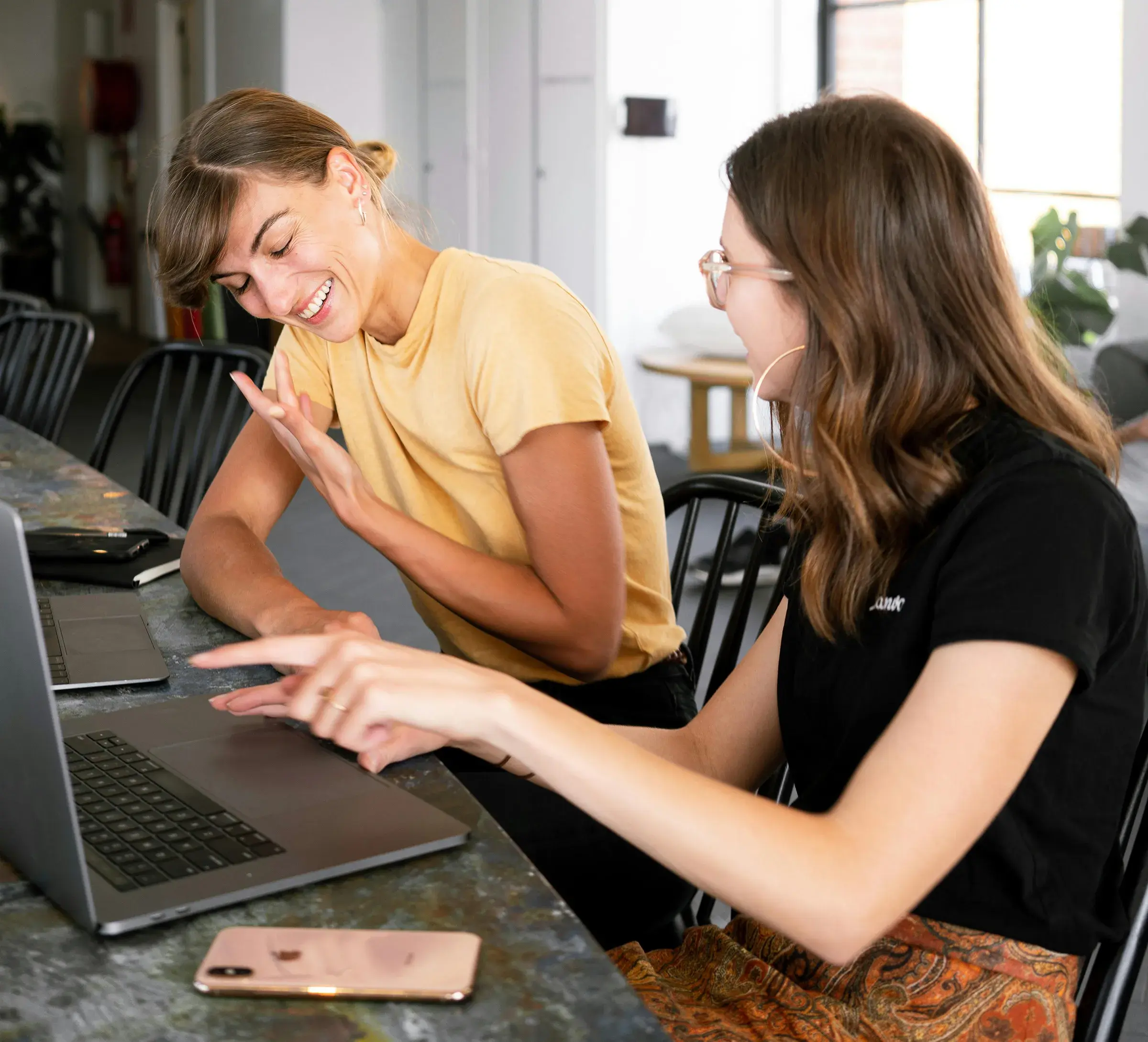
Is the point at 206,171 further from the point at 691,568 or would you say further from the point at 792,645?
the point at 691,568

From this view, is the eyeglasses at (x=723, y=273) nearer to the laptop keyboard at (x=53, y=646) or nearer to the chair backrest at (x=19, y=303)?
the laptop keyboard at (x=53, y=646)

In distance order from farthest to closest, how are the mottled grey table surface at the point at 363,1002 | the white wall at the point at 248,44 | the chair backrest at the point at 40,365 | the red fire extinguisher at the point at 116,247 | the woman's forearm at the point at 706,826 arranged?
the red fire extinguisher at the point at 116,247 < the white wall at the point at 248,44 < the chair backrest at the point at 40,365 < the woman's forearm at the point at 706,826 < the mottled grey table surface at the point at 363,1002

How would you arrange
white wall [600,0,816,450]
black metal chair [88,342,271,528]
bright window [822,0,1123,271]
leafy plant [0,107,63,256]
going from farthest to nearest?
leafy plant [0,107,63,256], white wall [600,0,816,450], bright window [822,0,1123,271], black metal chair [88,342,271,528]

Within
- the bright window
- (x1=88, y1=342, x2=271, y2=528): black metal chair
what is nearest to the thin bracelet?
(x1=88, y1=342, x2=271, y2=528): black metal chair

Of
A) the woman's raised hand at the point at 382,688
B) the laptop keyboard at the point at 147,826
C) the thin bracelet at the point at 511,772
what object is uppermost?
the woman's raised hand at the point at 382,688

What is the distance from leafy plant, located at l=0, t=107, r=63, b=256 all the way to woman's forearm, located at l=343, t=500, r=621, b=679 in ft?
34.1

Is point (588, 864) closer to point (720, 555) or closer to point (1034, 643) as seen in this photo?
point (720, 555)

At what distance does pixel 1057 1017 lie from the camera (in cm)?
95

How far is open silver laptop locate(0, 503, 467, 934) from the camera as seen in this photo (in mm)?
755

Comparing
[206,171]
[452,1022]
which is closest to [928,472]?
[452,1022]

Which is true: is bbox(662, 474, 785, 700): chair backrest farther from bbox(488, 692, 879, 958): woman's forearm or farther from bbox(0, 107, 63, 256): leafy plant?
bbox(0, 107, 63, 256): leafy plant

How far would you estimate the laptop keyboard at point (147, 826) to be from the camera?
869 mm

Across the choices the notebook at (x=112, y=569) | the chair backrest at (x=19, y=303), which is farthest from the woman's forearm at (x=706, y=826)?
the chair backrest at (x=19, y=303)

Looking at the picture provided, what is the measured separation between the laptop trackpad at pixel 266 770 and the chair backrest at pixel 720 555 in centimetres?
40
